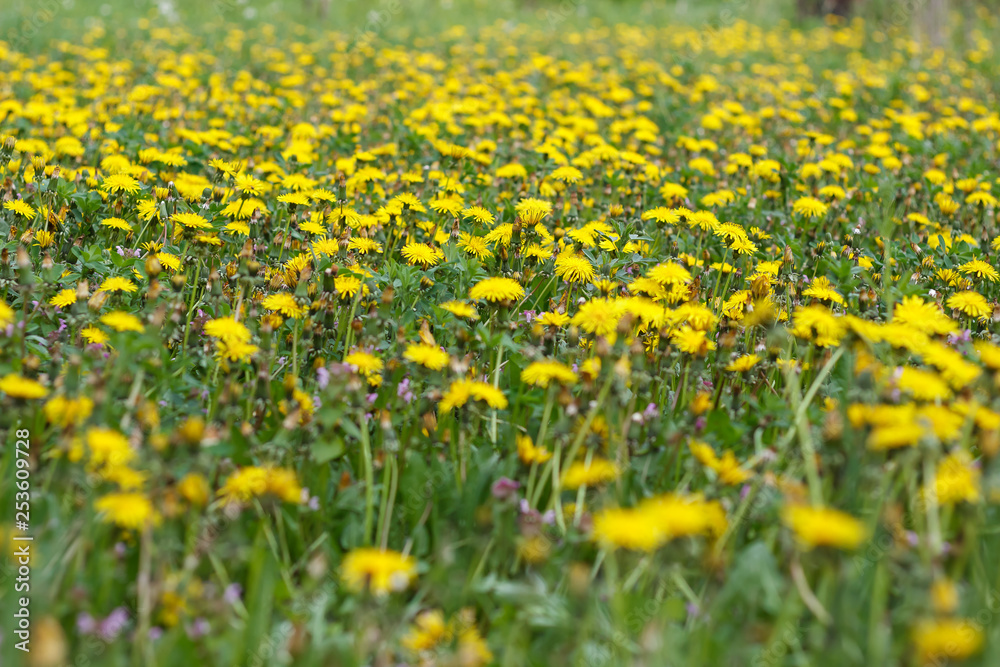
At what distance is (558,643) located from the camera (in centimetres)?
154

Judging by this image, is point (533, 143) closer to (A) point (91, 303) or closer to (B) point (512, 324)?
(B) point (512, 324)

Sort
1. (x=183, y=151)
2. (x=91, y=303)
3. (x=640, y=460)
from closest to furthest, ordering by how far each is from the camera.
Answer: (x=640, y=460), (x=91, y=303), (x=183, y=151)

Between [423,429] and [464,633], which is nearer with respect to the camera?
[464,633]

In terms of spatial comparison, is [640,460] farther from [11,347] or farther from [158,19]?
[158,19]

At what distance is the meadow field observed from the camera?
1.42 m

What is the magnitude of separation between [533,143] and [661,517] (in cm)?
357

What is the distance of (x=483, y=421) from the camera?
219 centimetres

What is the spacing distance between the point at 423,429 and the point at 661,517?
0.90m

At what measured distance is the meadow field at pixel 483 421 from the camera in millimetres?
1415

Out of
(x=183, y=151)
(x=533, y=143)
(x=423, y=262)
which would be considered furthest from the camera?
(x=533, y=143)

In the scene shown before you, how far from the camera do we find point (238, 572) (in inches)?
64.4

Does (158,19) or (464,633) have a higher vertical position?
(158,19)

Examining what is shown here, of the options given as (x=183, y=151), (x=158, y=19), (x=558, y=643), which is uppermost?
(x=158, y=19)

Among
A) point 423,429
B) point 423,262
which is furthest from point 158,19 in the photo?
point 423,429
